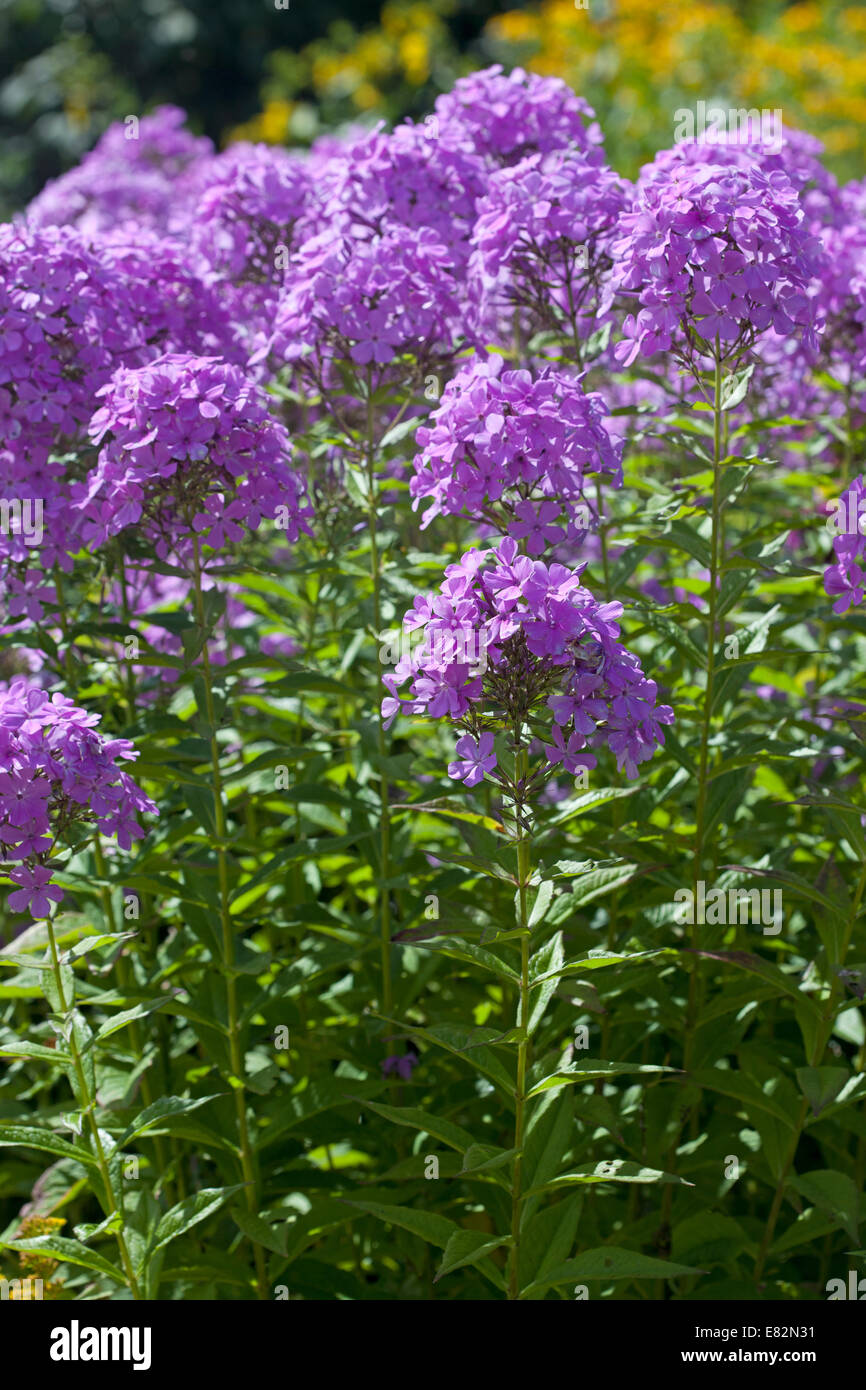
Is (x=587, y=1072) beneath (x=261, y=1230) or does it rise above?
above

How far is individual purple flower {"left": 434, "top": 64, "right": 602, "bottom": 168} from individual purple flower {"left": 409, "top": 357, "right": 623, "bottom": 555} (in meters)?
1.34

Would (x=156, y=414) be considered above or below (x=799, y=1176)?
above

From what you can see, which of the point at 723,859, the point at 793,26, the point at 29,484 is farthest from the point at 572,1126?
the point at 793,26

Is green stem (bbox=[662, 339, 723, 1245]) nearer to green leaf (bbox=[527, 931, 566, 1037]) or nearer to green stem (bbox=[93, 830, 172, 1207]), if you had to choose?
green leaf (bbox=[527, 931, 566, 1037])

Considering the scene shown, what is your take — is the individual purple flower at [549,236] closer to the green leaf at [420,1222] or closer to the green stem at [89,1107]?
the green stem at [89,1107]

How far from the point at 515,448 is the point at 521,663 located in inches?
18.5

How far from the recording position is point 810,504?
4336 millimetres

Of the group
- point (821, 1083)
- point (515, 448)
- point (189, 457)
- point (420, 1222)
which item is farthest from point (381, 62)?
point (420, 1222)

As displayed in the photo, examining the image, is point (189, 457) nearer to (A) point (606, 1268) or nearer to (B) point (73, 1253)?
(B) point (73, 1253)

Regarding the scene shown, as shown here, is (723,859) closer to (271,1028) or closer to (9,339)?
(271,1028)

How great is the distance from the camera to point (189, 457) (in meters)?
2.92

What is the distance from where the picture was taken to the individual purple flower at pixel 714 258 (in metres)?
2.75

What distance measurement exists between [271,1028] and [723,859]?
1211 mm

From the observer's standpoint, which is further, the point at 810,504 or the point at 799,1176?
the point at 810,504
